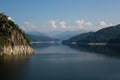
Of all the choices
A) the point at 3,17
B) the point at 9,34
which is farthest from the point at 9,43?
the point at 3,17

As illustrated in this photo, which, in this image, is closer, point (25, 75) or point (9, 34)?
point (25, 75)

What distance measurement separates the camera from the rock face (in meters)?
140

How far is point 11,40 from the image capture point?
474 feet

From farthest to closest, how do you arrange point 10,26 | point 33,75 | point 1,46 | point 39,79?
1. point 10,26
2. point 1,46
3. point 33,75
4. point 39,79

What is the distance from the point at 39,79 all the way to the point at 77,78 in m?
9.55

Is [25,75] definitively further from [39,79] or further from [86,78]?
[86,78]

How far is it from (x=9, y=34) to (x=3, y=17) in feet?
48.8

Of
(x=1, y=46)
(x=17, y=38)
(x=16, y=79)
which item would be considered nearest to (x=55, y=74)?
(x=16, y=79)

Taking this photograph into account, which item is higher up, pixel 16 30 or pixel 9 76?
pixel 16 30

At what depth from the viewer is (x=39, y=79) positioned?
68562 mm

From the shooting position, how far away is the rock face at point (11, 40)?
140m

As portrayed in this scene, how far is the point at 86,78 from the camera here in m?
70.7

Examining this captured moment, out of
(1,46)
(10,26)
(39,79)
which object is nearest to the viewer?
(39,79)

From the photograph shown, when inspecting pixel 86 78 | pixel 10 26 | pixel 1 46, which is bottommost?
pixel 86 78
